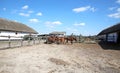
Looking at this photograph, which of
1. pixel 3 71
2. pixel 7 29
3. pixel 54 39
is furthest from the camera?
pixel 7 29

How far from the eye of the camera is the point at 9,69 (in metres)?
7.38

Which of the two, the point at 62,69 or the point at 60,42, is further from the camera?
the point at 60,42

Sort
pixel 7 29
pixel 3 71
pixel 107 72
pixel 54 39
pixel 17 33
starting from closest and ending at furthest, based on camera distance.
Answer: pixel 3 71
pixel 107 72
pixel 54 39
pixel 7 29
pixel 17 33

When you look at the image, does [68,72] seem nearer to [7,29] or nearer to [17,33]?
[7,29]

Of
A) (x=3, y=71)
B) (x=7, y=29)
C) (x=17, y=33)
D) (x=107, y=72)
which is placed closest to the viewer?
(x=3, y=71)

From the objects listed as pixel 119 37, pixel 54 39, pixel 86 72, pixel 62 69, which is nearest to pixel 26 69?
pixel 62 69

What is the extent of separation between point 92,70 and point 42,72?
250 cm

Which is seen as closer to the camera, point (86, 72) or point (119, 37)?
point (86, 72)

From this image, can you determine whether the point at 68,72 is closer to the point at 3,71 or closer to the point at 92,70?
the point at 92,70

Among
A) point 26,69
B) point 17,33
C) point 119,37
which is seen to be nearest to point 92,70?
point 26,69

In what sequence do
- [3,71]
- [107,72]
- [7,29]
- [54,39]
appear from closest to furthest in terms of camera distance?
[3,71] → [107,72] → [54,39] → [7,29]

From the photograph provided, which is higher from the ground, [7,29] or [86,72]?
→ [7,29]

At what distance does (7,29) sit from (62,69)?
28.5 m

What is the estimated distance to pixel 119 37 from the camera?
27453mm
